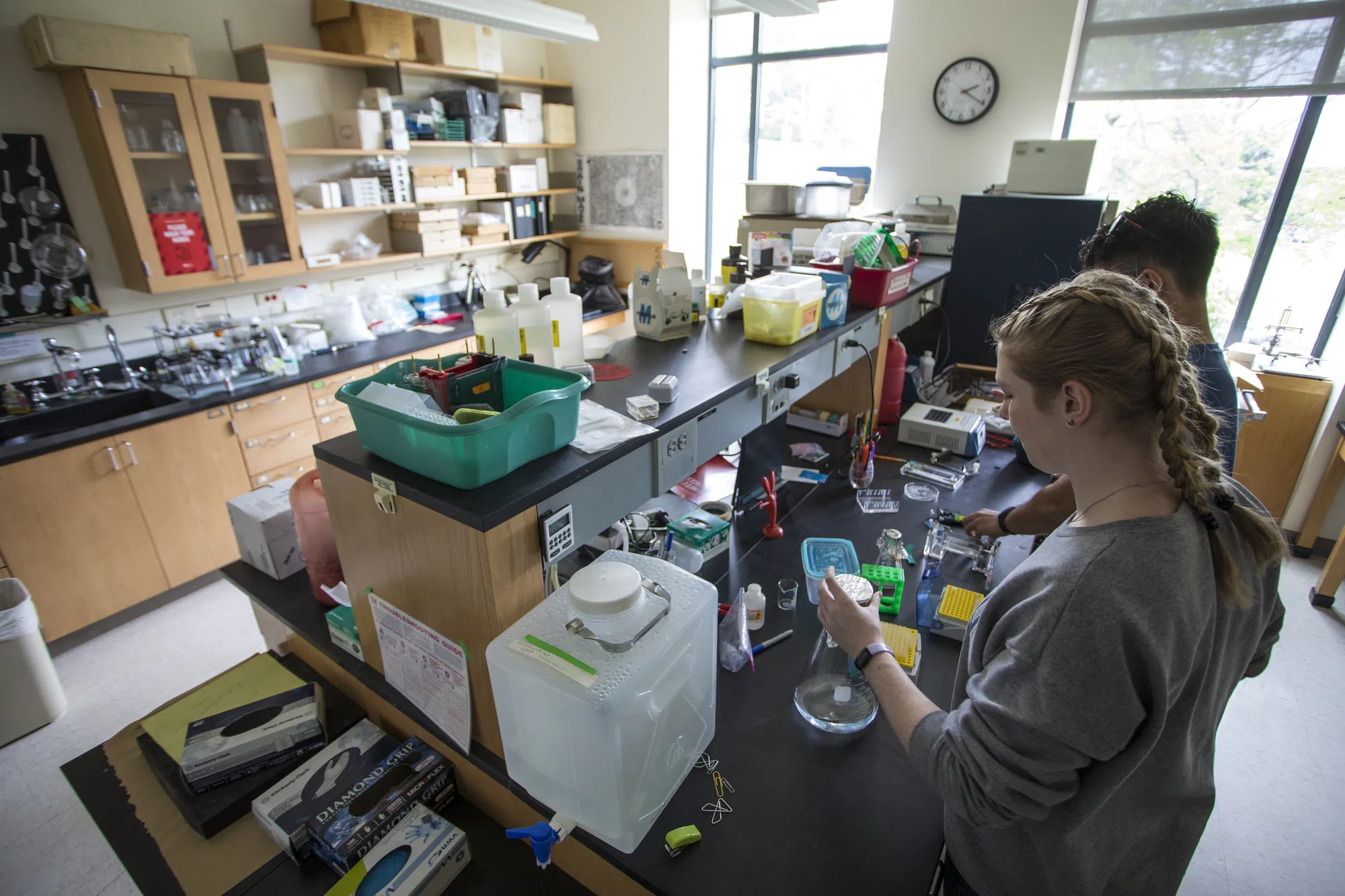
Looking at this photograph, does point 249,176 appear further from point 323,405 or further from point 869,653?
point 869,653

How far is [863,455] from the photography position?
212 cm

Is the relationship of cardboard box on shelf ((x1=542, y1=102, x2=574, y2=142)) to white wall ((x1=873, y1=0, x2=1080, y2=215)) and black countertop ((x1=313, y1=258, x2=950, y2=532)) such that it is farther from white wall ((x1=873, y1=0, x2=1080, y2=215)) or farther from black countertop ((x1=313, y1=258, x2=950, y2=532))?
black countertop ((x1=313, y1=258, x2=950, y2=532))

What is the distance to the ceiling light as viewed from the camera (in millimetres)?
2438

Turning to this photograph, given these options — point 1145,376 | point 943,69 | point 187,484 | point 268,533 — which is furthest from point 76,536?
point 943,69

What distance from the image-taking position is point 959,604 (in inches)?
57.3

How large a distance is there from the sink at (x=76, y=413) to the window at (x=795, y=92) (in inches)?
A: 127

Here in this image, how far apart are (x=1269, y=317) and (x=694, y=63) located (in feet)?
12.3

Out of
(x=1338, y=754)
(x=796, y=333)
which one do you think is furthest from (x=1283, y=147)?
(x=796, y=333)

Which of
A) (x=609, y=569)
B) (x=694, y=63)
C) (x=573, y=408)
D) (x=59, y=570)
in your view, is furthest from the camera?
(x=694, y=63)

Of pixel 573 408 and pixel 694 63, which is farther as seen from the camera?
pixel 694 63

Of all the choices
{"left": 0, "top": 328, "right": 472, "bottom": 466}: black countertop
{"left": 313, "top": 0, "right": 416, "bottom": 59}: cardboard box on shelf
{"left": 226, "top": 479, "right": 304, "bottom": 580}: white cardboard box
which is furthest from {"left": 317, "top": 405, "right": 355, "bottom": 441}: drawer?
{"left": 313, "top": 0, "right": 416, "bottom": 59}: cardboard box on shelf

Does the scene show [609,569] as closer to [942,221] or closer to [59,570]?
[59,570]

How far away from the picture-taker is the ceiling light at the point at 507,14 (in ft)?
8.00

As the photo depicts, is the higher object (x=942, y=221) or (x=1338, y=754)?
(x=942, y=221)
